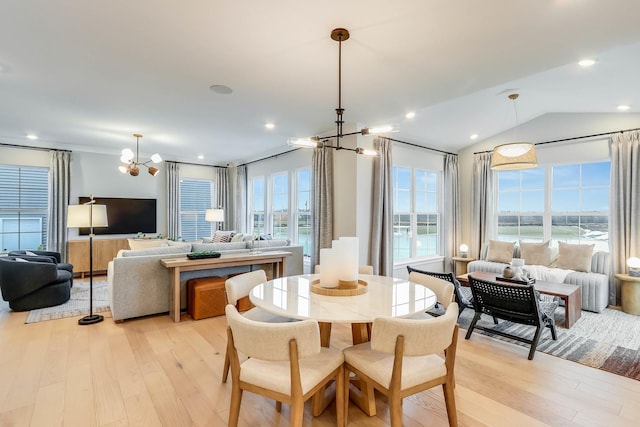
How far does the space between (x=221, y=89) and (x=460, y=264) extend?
213 inches

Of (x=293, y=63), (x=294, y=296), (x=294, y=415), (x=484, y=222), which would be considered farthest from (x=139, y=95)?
(x=484, y=222)

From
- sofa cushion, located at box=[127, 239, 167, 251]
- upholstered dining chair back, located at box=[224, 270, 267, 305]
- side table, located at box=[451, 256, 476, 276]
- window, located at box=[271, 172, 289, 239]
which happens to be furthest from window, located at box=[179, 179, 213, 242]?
side table, located at box=[451, 256, 476, 276]

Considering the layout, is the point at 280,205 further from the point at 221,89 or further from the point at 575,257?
the point at 575,257

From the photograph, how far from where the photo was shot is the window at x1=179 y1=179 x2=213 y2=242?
316 inches

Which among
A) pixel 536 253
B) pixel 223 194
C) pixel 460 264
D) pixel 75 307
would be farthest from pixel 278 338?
pixel 223 194

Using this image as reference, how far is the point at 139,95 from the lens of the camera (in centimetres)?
376

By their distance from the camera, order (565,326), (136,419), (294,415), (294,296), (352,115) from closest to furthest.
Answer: (294,415) → (136,419) → (294,296) → (565,326) → (352,115)

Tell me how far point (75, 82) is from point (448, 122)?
17.1 feet

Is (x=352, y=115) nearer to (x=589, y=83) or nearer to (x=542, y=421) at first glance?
(x=589, y=83)

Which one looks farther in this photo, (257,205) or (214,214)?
(257,205)

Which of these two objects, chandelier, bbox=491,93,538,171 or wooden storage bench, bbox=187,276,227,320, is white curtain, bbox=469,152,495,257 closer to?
chandelier, bbox=491,93,538,171

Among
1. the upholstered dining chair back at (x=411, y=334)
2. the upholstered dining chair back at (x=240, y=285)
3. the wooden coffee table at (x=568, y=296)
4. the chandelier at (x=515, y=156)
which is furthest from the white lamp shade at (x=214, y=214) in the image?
the upholstered dining chair back at (x=411, y=334)

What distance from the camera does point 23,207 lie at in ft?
20.1

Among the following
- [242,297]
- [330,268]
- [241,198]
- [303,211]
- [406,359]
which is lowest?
[406,359]
